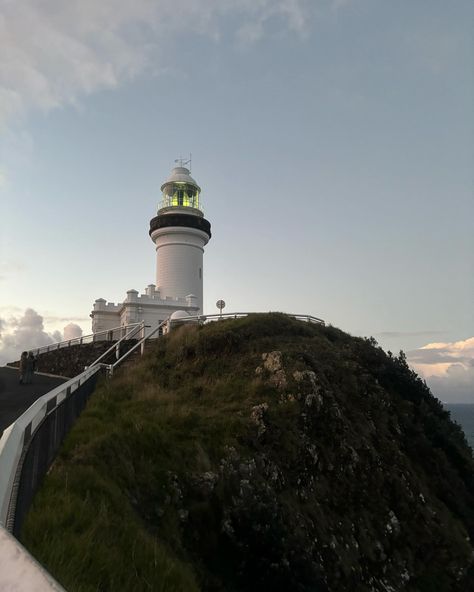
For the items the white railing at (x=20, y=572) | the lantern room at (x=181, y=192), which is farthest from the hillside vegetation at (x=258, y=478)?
the lantern room at (x=181, y=192)

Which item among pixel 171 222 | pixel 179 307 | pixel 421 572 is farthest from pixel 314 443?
pixel 171 222

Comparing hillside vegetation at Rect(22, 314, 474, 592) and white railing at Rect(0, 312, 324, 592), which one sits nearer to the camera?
white railing at Rect(0, 312, 324, 592)

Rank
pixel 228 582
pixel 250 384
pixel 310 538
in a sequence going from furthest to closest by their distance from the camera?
pixel 250 384
pixel 310 538
pixel 228 582


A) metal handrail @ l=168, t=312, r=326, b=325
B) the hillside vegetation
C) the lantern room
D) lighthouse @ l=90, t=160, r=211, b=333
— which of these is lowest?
the hillside vegetation

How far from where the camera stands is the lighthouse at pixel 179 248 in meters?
35.2

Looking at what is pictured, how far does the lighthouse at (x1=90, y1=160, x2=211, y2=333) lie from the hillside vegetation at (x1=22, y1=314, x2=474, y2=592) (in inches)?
637

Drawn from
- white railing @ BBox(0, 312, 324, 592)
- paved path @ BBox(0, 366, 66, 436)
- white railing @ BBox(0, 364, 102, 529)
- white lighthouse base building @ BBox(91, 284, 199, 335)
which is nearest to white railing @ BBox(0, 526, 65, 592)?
white railing @ BBox(0, 312, 324, 592)

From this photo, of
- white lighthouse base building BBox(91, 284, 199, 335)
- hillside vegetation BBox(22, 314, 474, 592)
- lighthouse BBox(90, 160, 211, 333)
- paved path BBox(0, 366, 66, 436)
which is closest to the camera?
hillside vegetation BBox(22, 314, 474, 592)

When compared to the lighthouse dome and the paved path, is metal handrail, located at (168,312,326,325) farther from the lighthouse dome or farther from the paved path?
the lighthouse dome

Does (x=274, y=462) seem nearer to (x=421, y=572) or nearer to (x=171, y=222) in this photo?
(x=421, y=572)

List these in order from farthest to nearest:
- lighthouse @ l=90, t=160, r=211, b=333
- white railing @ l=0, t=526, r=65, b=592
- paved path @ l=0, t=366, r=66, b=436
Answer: lighthouse @ l=90, t=160, r=211, b=333 → paved path @ l=0, t=366, r=66, b=436 → white railing @ l=0, t=526, r=65, b=592

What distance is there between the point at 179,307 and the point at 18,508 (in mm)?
29326

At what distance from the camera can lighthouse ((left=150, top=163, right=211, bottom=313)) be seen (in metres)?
35.2

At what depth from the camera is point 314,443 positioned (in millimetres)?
11094
